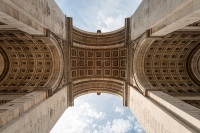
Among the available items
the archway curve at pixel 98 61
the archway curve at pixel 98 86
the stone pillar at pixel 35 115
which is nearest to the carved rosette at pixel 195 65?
the archway curve at pixel 98 61

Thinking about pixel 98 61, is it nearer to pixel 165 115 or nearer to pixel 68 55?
pixel 68 55

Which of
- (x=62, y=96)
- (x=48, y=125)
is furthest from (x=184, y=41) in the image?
(x=48, y=125)

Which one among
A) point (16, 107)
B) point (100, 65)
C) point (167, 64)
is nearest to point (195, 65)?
point (167, 64)

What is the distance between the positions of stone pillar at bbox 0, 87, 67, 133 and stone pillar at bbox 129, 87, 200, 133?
994 cm

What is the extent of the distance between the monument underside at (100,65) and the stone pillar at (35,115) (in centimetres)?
5

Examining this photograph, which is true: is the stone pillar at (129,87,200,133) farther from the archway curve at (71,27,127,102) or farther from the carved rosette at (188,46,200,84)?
the carved rosette at (188,46,200,84)

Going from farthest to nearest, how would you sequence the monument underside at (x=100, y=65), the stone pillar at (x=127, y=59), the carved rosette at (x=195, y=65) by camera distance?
the stone pillar at (x=127, y=59)
the carved rosette at (x=195, y=65)
the monument underside at (x=100, y=65)

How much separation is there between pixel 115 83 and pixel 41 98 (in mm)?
15171

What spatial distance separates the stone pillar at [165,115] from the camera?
11085 mm

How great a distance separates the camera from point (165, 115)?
13.4 meters

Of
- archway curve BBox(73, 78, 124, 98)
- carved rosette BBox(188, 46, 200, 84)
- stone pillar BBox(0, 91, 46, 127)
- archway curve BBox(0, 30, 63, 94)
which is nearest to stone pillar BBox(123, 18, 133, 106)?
archway curve BBox(73, 78, 124, 98)

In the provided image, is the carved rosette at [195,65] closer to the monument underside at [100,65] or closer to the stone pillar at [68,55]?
the monument underside at [100,65]

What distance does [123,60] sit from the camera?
88.9 ft

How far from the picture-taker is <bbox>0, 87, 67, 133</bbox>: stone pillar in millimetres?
11750
